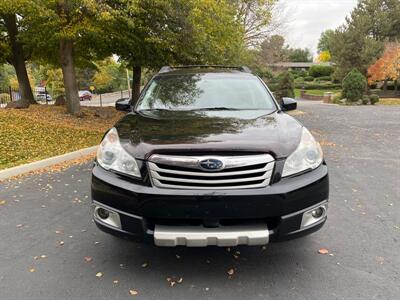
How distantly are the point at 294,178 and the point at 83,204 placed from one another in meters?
2.97

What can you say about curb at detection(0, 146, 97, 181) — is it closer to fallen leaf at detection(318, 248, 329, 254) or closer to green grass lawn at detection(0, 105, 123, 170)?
green grass lawn at detection(0, 105, 123, 170)

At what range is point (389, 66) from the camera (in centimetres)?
3466

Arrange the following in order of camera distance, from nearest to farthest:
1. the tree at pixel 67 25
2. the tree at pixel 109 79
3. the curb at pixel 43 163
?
1. the curb at pixel 43 163
2. the tree at pixel 67 25
3. the tree at pixel 109 79

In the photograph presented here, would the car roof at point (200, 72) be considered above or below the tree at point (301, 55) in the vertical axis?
above

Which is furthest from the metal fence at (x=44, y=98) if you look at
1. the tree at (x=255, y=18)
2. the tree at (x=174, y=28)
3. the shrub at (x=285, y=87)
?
the shrub at (x=285, y=87)

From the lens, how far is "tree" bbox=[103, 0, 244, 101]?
10.2 meters

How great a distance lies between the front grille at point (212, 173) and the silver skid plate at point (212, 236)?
12.4 inches

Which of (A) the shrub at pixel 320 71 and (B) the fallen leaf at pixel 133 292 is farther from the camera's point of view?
(A) the shrub at pixel 320 71

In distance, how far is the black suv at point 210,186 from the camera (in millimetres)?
2734

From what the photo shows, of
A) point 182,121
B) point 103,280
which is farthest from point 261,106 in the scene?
point 103,280

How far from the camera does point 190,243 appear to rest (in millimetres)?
2740

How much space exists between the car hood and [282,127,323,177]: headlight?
0.16 ft

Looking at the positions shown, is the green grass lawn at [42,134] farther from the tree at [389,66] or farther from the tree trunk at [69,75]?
the tree at [389,66]

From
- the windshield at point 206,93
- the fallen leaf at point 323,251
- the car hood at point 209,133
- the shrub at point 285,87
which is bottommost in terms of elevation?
the shrub at point 285,87
